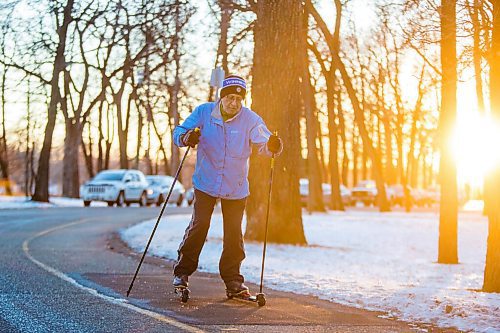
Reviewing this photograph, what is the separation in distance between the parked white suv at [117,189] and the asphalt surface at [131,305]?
82.2 feet

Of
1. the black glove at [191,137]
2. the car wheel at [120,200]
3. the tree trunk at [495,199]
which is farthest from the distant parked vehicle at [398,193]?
the black glove at [191,137]

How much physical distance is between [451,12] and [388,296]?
419cm

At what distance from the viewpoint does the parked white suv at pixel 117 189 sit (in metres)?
37.2

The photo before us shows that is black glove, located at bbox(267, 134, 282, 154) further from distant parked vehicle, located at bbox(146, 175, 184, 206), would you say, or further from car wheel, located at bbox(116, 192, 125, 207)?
distant parked vehicle, located at bbox(146, 175, 184, 206)

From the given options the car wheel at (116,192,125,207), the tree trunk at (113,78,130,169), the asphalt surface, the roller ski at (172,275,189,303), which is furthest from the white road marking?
the tree trunk at (113,78,130,169)

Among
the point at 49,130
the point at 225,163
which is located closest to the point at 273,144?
the point at 225,163

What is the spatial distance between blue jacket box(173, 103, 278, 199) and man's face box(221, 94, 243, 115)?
7 cm

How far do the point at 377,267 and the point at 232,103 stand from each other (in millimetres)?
7447

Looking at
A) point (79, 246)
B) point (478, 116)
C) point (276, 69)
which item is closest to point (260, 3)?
point (276, 69)

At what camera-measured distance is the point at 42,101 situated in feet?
160

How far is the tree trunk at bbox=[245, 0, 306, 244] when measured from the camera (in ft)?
51.2

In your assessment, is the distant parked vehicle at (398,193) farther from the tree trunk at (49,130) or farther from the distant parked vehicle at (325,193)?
the tree trunk at (49,130)

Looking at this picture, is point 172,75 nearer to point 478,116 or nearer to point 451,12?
point 478,116

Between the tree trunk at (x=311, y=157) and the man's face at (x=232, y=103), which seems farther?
the tree trunk at (x=311, y=157)
